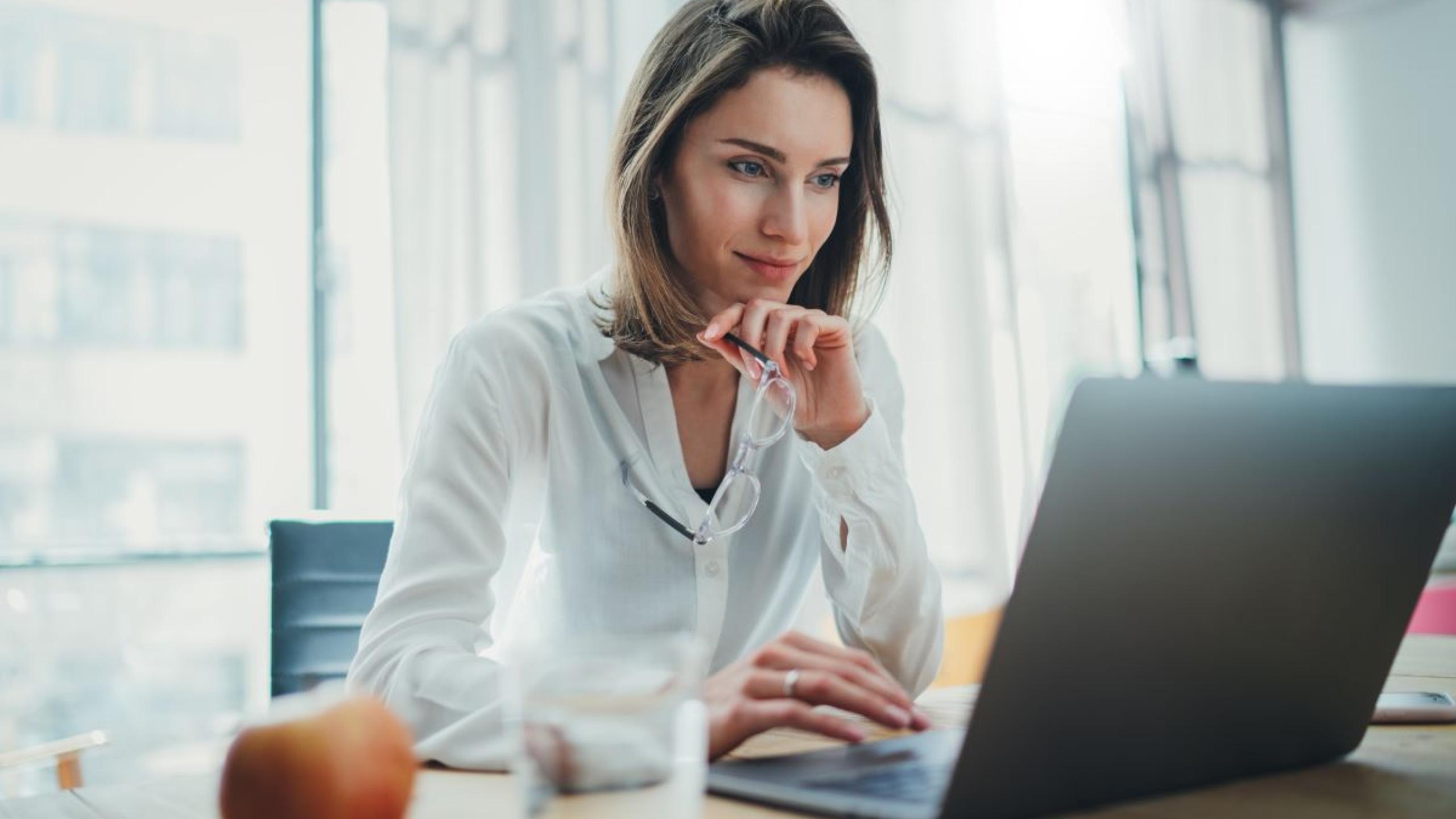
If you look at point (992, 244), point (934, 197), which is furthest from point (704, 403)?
point (992, 244)

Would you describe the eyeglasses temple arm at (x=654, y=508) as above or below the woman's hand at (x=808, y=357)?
below

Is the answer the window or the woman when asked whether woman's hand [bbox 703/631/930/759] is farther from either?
the window

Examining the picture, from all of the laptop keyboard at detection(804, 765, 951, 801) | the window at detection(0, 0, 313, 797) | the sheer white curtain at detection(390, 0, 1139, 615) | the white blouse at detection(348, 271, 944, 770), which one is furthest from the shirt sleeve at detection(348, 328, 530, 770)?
the window at detection(0, 0, 313, 797)

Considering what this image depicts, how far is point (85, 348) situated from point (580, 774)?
120 inches

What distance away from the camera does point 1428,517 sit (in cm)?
71

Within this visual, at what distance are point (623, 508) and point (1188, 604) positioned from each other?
0.93 m

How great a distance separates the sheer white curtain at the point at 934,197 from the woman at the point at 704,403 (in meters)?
0.79

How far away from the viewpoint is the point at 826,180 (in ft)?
5.11

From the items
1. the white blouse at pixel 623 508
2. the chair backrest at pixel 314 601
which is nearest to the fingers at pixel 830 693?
the white blouse at pixel 623 508

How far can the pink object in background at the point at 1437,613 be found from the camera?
2506 millimetres

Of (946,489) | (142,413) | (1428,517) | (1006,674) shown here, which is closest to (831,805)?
(1006,674)

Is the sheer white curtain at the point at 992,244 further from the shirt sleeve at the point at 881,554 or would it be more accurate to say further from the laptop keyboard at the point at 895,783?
the laptop keyboard at the point at 895,783

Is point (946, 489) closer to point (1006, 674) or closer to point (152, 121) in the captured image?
point (152, 121)

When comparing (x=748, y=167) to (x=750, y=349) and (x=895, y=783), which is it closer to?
(x=750, y=349)
